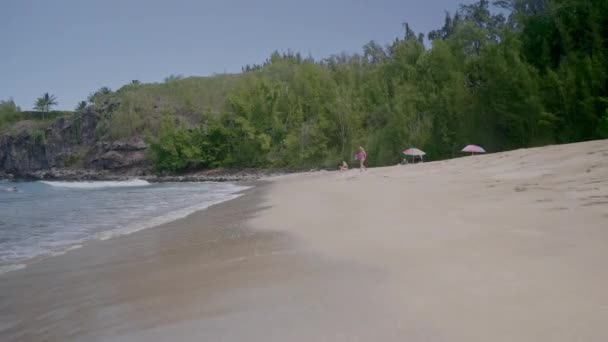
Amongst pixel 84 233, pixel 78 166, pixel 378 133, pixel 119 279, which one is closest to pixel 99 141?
Result: pixel 78 166

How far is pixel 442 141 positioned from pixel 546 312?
23.6 m

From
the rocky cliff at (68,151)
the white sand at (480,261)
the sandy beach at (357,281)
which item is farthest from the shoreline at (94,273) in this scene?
the rocky cliff at (68,151)

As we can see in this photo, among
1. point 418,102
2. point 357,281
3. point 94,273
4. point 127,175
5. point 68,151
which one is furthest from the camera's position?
point 68,151

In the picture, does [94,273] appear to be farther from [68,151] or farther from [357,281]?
[68,151]

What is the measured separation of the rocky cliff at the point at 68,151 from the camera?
56.6 meters

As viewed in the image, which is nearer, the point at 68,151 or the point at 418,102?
the point at 418,102

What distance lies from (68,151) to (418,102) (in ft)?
198

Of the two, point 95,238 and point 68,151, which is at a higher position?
point 68,151

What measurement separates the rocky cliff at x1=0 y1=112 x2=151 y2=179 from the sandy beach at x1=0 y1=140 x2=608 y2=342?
53.0 meters

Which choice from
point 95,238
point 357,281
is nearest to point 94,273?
point 95,238

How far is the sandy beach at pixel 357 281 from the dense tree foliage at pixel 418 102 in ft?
45.5

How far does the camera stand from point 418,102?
93.7 ft

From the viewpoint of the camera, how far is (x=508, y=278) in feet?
8.25

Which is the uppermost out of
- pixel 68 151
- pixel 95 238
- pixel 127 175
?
pixel 68 151
